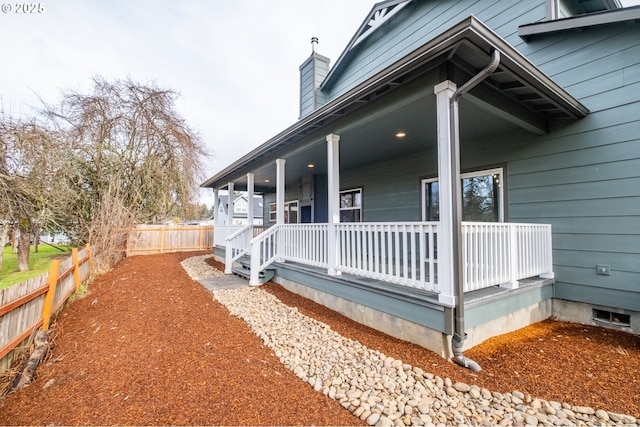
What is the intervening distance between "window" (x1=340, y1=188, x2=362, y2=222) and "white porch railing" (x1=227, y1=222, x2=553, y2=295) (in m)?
2.74

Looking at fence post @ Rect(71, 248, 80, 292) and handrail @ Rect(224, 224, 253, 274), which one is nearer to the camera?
fence post @ Rect(71, 248, 80, 292)

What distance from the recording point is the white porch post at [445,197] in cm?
298

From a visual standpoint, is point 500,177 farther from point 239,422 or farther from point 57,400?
point 57,400

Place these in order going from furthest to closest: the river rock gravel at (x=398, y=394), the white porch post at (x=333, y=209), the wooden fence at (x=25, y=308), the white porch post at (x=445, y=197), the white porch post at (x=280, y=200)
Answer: the white porch post at (x=280, y=200)
the white porch post at (x=333, y=209)
the white porch post at (x=445, y=197)
the wooden fence at (x=25, y=308)
the river rock gravel at (x=398, y=394)

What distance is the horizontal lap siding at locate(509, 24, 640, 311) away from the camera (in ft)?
12.6

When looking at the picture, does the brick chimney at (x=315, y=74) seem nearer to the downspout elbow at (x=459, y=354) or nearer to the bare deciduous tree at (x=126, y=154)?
the bare deciduous tree at (x=126, y=154)

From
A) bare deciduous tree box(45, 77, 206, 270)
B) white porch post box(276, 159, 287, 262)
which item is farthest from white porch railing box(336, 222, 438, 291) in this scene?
bare deciduous tree box(45, 77, 206, 270)

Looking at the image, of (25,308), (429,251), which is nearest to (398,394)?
(429,251)

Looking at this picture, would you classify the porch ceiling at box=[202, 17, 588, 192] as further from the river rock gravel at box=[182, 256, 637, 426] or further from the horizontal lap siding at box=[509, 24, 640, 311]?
the river rock gravel at box=[182, 256, 637, 426]

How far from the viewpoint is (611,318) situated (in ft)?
13.2

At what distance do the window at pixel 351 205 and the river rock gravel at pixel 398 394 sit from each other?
4.82 meters

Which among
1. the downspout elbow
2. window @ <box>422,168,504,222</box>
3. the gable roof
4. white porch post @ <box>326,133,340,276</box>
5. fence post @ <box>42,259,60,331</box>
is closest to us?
the downspout elbow

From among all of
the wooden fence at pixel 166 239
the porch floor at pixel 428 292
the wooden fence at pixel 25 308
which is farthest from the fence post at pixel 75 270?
the wooden fence at pixel 166 239

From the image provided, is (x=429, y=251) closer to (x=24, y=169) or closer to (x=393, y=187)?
(x=393, y=187)
